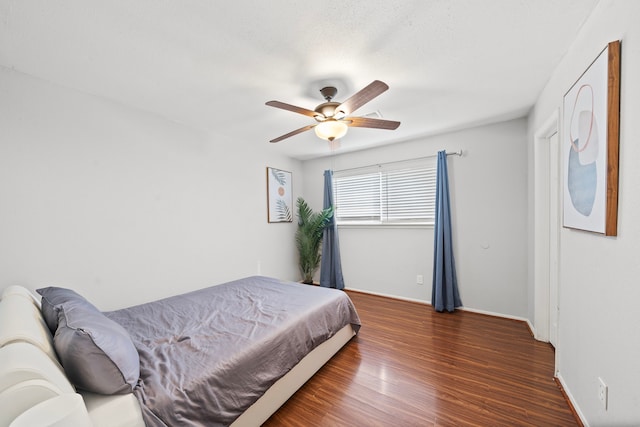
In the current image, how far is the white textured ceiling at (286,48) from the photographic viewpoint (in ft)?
4.37

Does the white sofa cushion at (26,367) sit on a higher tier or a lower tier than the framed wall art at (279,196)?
lower

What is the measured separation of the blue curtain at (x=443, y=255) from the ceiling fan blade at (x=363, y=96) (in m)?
1.95

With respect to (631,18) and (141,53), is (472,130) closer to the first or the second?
(631,18)

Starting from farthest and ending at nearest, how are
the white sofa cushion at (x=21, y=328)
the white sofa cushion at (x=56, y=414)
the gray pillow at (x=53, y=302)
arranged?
1. the gray pillow at (x=53, y=302)
2. the white sofa cushion at (x=21, y=328)
3. the white sofa cushion at (x=56, y=414)

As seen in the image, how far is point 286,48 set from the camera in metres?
1.62

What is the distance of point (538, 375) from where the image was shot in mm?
1940

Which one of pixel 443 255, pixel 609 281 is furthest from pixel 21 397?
pixel 443 255

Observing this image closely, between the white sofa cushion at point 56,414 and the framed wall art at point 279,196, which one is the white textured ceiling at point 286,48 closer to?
the framed wall art at point 279,196

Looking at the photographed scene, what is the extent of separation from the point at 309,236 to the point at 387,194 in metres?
1.50

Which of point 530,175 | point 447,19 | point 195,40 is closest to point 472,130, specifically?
point 530,175

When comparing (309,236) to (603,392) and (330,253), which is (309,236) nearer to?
(330,253)

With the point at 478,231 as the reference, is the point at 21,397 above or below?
below

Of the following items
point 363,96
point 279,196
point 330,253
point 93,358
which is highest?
point 363,96

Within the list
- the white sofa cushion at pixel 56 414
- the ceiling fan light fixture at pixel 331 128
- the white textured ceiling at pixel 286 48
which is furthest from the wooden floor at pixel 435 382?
the white textured ceiling at pixel 286 48
